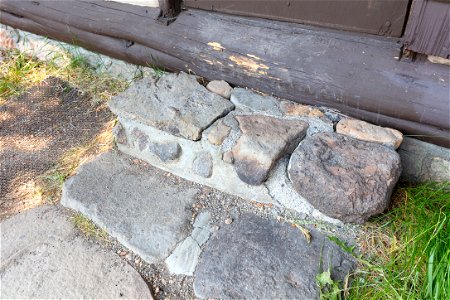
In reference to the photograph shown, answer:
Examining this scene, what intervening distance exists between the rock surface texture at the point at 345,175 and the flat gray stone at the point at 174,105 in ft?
1.66

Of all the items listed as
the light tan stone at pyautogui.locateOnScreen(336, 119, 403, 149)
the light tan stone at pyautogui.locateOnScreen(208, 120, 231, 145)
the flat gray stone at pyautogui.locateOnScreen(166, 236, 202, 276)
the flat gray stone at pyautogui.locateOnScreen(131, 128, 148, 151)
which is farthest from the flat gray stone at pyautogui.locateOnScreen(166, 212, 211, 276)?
the light tan stone at pyautogui.locateOnScreen(336, 119, 403, 149)

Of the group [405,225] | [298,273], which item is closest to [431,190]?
[405,225]

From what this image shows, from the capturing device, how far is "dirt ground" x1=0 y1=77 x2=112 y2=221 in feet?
7.89

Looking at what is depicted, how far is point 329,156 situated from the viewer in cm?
204

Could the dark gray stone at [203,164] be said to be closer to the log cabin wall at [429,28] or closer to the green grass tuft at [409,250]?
the green grass tuft at [409,250]

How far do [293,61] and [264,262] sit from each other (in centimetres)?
102

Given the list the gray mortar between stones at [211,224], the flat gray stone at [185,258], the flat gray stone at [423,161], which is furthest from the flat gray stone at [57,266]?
the flat gray stone at [423,161]

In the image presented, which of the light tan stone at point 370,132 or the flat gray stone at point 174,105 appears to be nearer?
the light tan stone at point 370,132

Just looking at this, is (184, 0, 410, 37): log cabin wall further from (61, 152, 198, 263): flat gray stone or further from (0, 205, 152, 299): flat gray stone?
(0, 205, 152, 299): flat gray stone

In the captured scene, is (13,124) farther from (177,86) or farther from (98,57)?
(177,86)

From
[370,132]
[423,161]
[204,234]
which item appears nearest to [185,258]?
[204,234]

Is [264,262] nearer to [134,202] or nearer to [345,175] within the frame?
[345,175]

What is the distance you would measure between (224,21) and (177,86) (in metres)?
0.45

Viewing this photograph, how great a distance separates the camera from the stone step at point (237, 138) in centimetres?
204
